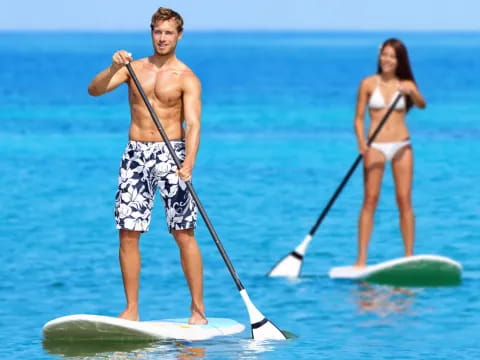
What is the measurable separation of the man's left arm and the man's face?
235mm

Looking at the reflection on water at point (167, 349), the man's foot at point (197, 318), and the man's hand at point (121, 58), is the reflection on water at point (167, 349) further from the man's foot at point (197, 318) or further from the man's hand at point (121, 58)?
the man's hand at point (121, 58)

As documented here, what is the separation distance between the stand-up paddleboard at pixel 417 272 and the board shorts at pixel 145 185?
11.4 feet

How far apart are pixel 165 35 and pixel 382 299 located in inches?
136

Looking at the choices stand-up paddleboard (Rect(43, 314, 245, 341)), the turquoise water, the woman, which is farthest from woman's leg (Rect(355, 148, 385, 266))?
stand-up paddleboard (Rect(43, 314, 245, 341))

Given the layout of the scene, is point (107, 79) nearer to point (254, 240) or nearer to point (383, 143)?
point (383, 143)

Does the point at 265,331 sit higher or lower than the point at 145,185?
lower

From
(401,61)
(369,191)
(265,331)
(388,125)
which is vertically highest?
(401,61)

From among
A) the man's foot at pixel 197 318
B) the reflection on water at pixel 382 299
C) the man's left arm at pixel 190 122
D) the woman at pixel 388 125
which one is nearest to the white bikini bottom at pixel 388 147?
the woman at pixel 388 125

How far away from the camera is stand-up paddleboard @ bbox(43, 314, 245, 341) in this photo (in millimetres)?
10391

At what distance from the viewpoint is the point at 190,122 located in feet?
Answer: 33.6

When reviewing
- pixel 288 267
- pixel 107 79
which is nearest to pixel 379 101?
pixel 288 267

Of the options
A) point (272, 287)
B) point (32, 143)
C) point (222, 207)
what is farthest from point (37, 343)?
point (32, 143)

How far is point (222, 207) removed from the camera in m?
19.5

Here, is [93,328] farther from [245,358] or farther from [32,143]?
[32,143]
